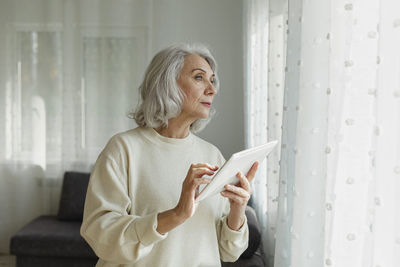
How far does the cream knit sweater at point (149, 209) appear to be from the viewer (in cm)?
130

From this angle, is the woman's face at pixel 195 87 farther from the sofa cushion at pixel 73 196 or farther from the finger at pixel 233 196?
the sofa cushion at pixel 73 196

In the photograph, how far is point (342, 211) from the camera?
114 centimetres

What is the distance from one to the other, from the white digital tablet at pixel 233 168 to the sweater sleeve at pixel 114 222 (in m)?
0.20

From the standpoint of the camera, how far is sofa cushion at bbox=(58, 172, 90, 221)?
403 centimetres

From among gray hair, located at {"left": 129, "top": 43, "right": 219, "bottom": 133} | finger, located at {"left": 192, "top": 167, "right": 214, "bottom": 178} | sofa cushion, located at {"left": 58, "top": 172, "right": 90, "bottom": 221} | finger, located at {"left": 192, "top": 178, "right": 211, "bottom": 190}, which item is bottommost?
sofa cushion, located at {"left": 58, "top": 172, "right": 90, "bottom": 221}

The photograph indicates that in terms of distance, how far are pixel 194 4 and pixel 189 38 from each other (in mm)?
348

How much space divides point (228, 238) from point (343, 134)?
2.02 ft

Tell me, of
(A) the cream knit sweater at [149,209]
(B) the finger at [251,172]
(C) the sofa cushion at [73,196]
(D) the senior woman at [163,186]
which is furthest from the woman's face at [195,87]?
(C) the sofa cushion at [73,196]

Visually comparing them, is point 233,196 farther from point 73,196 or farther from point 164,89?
point 73,196

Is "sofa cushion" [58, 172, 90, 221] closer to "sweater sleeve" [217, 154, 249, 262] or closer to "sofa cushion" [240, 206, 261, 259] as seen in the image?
"sofa cushion" [240, 206, 261, 259]

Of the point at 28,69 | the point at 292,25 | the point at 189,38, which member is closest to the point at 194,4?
the point at 189,38

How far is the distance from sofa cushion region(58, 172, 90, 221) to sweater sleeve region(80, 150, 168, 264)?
279cm

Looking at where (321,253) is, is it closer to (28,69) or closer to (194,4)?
(194,4)

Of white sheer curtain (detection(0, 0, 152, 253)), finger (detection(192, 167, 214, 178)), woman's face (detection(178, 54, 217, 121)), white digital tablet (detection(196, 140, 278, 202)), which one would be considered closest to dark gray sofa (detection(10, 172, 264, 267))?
white sheer curtain (detection(0, 0, 152, 253))
